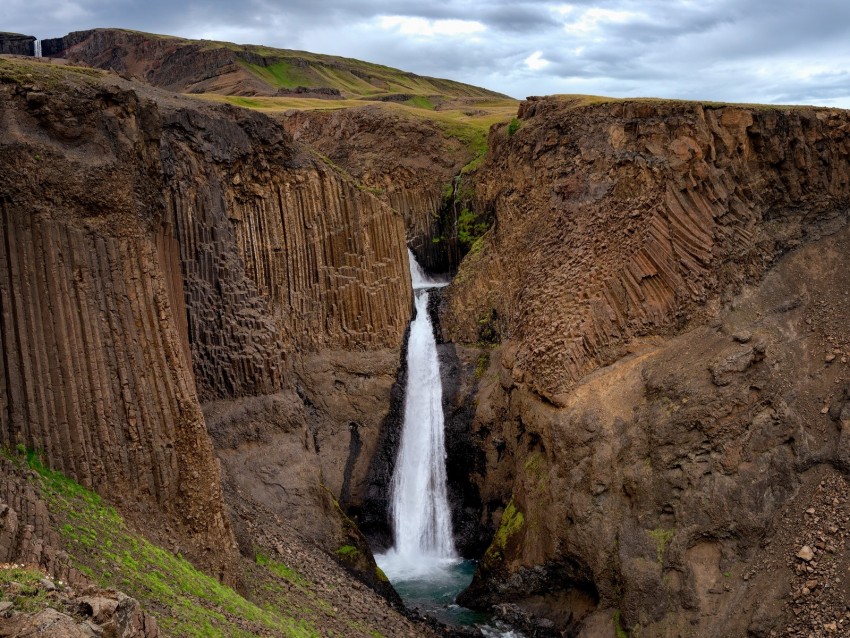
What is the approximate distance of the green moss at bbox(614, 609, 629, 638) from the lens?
21.5 metres

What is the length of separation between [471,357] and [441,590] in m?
8.42

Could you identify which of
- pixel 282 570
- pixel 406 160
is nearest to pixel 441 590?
pixel 282 570

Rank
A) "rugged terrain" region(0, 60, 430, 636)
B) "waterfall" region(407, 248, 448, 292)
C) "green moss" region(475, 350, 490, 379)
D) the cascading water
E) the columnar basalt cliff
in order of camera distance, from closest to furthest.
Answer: the columnar basalt cliff → "rugged terrain" region(0, 60, 430, 636) → the cascading water → "green moss" region(475, 350, 490, 379) → "waterfall" region(407, 248, 448, 292)

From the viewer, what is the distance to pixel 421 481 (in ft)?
94.4

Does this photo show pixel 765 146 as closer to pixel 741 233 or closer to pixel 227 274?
pixel 741 233

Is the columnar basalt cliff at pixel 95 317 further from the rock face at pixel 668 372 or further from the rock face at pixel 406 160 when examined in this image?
the rock face at pixel 406 160

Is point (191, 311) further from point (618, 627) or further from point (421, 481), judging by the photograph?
point (618, 627)

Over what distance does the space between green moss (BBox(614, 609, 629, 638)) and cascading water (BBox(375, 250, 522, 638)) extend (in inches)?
123

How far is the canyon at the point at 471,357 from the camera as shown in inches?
632

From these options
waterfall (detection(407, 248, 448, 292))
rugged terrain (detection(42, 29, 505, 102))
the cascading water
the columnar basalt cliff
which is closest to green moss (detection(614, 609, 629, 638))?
the cascading water

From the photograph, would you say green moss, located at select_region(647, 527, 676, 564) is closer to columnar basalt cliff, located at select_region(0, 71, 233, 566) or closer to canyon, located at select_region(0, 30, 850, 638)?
canyon, located at select_region(0, 30, 850, 638)

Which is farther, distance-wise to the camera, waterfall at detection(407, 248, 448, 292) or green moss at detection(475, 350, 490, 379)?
waterfall at detection(407, 248, 448, 292)

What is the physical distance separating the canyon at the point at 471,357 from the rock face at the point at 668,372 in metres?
0.08

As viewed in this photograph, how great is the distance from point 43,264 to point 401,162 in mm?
23004
